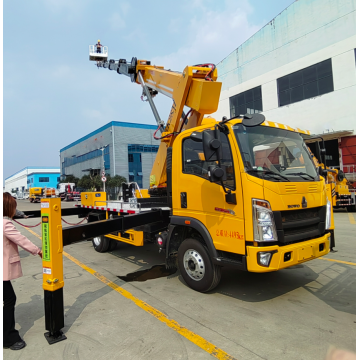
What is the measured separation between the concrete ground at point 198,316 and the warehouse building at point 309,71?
15.7 m

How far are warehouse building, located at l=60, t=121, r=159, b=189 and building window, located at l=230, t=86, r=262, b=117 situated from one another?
2428 centimetres

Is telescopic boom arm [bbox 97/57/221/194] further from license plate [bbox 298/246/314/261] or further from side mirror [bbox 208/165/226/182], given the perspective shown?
license plate [bbox 298/246/314/261]

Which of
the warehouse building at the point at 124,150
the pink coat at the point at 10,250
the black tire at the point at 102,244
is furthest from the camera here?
the warehouse building at the point at 124,150

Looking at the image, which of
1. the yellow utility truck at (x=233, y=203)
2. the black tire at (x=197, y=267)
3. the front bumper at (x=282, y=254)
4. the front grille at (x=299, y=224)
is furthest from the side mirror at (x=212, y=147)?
the black tire at (x=197, y=267)

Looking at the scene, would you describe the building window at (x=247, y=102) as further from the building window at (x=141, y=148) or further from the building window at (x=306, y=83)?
the building window at (x=141, y=148)

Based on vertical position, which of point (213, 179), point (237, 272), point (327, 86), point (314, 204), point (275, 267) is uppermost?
point (327, 86)

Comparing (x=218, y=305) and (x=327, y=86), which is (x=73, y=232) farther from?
(x=327, y=86)

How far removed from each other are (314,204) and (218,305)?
6.51 feet

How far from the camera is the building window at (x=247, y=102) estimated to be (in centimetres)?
2344

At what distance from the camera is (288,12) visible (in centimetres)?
→ 2064

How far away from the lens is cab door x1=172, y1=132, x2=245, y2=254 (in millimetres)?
3707

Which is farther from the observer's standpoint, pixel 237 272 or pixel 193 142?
pixel 237 272

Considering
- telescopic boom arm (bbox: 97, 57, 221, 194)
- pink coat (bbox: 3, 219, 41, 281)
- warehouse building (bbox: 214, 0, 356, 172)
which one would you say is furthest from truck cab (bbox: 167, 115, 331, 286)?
warehouse building (bbox: 214, 0, 356, 172)

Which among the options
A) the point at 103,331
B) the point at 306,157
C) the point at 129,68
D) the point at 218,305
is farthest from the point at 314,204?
the point at 129,68
